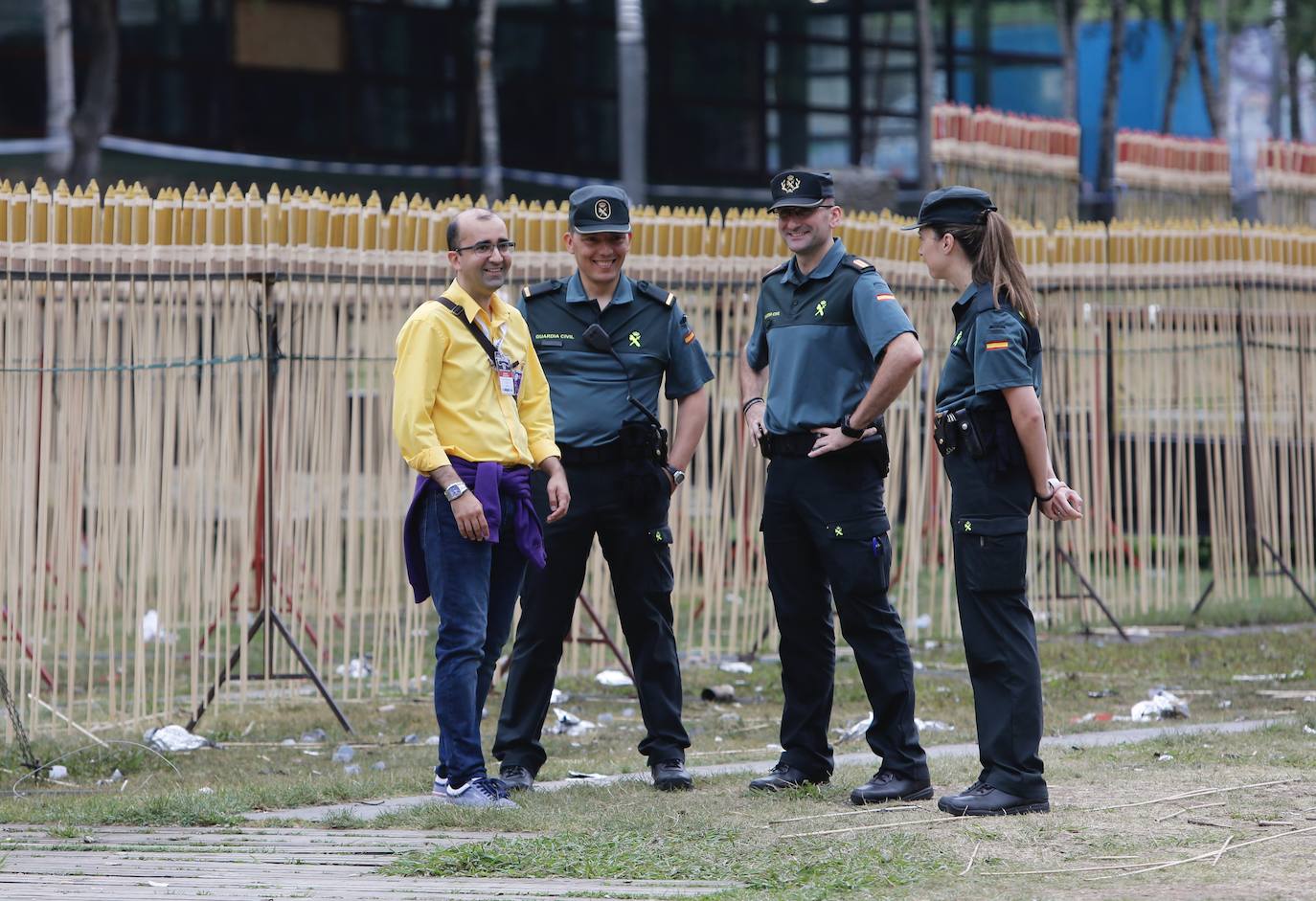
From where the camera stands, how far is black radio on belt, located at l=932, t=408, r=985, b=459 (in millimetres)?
6125

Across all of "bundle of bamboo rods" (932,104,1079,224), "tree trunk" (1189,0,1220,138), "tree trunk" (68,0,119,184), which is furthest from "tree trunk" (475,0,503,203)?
"tree trunk" (1189,0,1220,138)

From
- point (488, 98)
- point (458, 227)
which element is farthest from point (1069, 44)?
point (458, 227)

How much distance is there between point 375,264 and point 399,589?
64.1 inches

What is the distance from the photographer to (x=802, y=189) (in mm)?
6656

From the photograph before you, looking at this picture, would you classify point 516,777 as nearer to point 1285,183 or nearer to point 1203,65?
point 1285,183

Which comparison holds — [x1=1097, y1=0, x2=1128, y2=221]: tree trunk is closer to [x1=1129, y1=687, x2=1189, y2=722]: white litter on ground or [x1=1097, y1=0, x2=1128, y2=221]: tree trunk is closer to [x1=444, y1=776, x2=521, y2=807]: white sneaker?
[x1=1129, y1=687, x2=1189, y2=722]: white litter on ground

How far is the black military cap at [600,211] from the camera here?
6957mm

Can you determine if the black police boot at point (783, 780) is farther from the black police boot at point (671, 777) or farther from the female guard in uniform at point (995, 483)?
the female guard in uniform at point (995, 483)

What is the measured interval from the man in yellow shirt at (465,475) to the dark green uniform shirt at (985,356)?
1.49 metres

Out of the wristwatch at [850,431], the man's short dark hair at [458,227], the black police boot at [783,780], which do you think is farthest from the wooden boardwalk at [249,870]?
the man's short dark hair at [458,227]

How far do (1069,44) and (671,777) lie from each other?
26784 millimetres

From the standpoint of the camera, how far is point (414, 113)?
27.2 metres

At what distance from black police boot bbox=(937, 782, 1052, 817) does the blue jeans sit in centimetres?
166

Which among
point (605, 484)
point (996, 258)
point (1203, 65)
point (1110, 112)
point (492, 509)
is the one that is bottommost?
point (492, 509)
